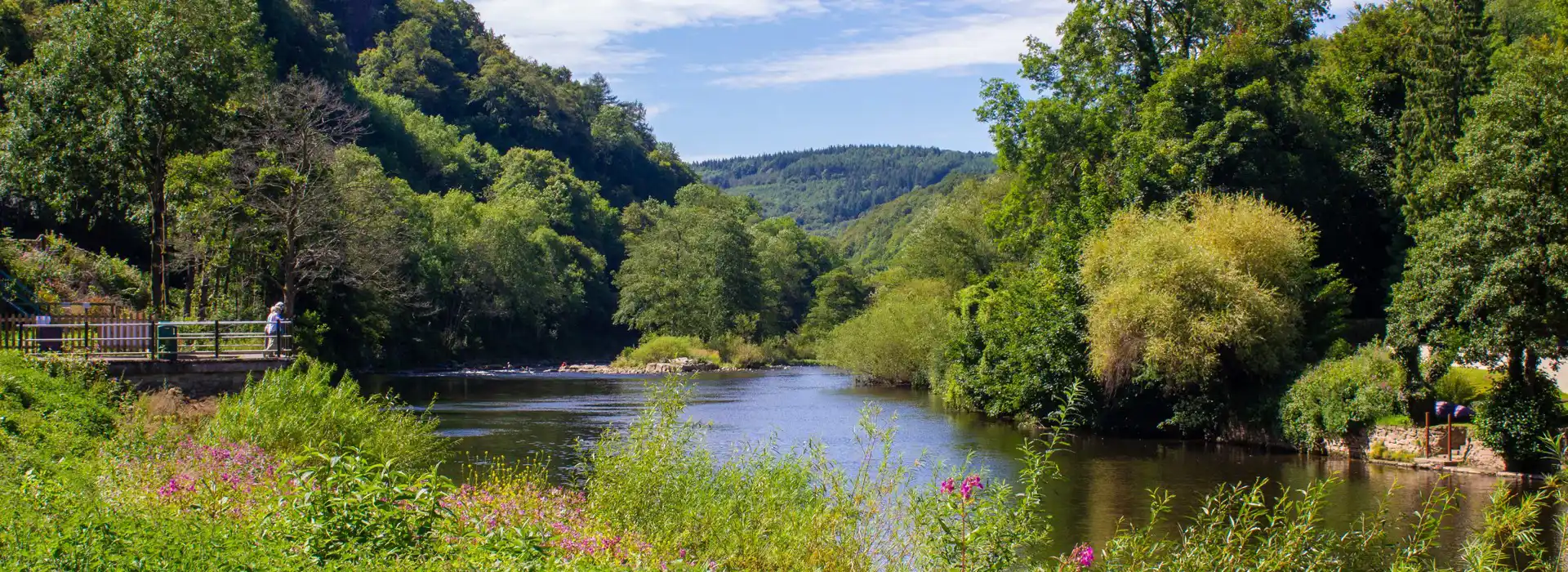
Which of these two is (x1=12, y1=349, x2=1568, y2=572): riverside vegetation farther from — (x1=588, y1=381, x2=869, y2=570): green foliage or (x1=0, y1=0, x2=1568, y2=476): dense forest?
(x1=0, y1=0, x2=1568, y2=476): dense forest

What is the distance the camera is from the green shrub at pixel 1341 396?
2670 cm

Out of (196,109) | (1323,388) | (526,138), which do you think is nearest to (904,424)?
(1323,388)

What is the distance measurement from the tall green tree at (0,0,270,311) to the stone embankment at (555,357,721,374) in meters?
34.2

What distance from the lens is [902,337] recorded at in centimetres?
5178

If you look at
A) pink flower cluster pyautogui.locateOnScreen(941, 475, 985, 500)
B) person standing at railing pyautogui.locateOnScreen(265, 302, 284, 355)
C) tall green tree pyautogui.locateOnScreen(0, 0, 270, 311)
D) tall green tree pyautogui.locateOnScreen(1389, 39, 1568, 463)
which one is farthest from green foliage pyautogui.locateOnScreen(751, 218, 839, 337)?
pink flower cluster pyautogui.locateOnScreen(941, 475, 985, 500)

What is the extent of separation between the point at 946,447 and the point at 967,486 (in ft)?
64.1

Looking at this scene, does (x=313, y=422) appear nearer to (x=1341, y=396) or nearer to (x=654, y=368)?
(x=1341, y=396)

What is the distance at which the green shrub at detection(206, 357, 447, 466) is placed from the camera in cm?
Result: 1623

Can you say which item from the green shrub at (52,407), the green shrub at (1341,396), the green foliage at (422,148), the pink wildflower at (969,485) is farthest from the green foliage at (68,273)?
the green foliage at (422,148)

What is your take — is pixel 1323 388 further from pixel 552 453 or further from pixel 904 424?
pixel 552 453

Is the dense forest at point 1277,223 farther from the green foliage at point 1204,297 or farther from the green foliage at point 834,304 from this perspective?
the green foliage at point 834,304

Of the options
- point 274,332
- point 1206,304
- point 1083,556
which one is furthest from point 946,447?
point 1083,556

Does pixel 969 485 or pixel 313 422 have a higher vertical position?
pixel 969 485

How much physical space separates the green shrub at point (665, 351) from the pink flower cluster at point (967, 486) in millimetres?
62565
